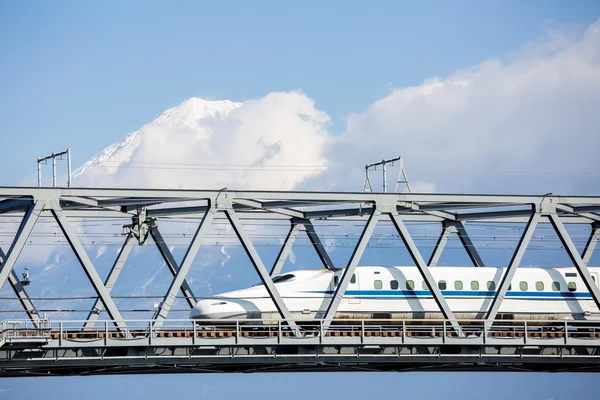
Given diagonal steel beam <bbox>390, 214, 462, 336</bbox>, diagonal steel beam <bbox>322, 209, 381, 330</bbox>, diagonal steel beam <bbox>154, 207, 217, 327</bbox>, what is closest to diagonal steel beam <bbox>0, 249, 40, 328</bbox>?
diagonal steel beam <bbox>154, 207, 217, 327</bbox>

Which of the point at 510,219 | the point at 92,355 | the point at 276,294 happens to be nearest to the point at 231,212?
the point at 276,294

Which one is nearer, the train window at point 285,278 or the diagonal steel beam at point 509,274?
the diagonal steel beam at point 509,274

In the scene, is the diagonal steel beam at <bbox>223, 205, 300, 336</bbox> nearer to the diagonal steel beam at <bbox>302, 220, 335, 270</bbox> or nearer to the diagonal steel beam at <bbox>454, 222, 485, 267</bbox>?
the diagonal steel beam at <bbox>302, 220, 335, 270</bbox>

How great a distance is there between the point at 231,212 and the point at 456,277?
17.8 m

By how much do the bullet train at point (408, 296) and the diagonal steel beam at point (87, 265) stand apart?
26.8 ft

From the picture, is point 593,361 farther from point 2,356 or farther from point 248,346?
point 2,356

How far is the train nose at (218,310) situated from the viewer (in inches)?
2496

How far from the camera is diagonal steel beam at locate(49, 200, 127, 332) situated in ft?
182

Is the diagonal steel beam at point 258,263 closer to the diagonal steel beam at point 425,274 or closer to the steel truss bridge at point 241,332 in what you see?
the steel truss bridge at point 241,332

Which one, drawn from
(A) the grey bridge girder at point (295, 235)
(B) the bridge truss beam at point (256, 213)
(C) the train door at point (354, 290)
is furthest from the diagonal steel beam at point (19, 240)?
(C) the train door at point (354, 290)

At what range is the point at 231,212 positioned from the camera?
59094 mm

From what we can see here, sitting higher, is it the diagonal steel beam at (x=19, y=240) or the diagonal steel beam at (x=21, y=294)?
the diagonal steel beam at (x=19, y=240)

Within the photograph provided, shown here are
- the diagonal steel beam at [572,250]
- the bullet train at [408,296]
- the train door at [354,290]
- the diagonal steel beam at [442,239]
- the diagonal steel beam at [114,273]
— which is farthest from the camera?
Result: the diagonal steel beam at [442,239]

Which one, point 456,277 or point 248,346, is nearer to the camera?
point 248,346
